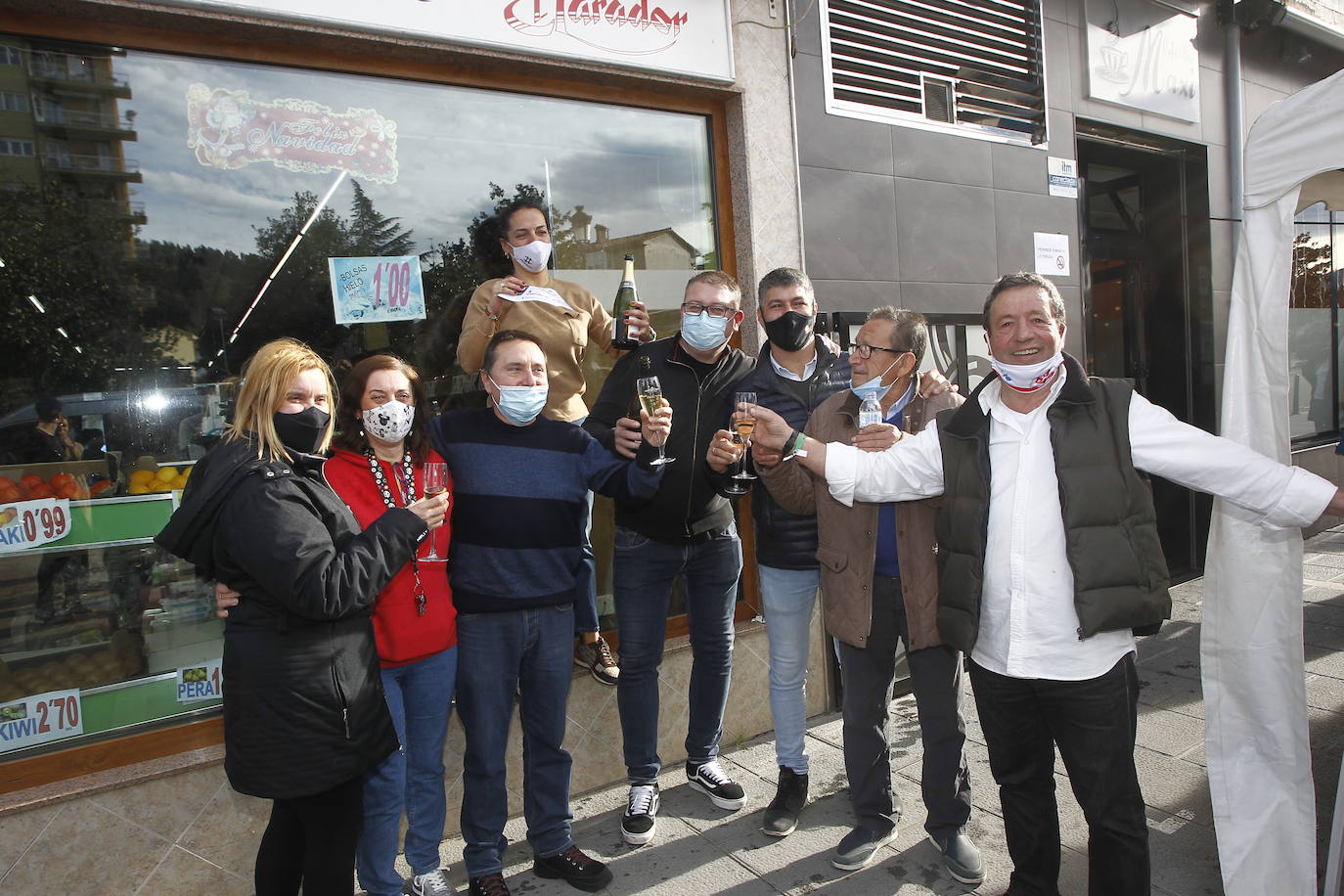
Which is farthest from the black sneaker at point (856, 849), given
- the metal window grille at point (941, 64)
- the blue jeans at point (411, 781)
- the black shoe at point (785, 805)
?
the metal window grille at point (941, 64)

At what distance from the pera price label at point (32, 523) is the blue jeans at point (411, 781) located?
4.84 feet

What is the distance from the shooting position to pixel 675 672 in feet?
13.7

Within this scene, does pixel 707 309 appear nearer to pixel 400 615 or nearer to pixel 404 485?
pixel 404 485

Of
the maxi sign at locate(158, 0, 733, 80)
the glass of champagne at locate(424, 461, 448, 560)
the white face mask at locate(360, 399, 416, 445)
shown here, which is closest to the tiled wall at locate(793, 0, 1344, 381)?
the maxi sign at locate(158, 0, 733, 80)

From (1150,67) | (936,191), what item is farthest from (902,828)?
(1150,67)

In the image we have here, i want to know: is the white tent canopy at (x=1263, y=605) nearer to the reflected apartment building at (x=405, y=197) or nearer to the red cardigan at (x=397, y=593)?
the reflected apartment building at (x=405, y=197)

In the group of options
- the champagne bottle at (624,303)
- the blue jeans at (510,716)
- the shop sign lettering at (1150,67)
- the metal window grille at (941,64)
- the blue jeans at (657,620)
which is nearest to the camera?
the blue jeans at (510,716)

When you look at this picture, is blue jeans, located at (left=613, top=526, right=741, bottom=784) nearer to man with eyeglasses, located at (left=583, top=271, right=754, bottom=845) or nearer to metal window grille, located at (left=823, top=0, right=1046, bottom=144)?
man with eyeglasses, located at (left=583, top=271, right=754, bottom=845)

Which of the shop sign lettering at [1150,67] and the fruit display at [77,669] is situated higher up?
the shop sign lettering at [1150,67]

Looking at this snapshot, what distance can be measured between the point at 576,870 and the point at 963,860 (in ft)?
4.75

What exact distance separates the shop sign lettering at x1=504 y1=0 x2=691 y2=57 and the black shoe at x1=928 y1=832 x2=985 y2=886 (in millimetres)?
3797

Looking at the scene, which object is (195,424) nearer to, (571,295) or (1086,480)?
(571,295)

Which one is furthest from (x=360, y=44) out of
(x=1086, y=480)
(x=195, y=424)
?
(x=1086, y=480)

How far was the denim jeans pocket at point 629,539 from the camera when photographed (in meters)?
3.49
